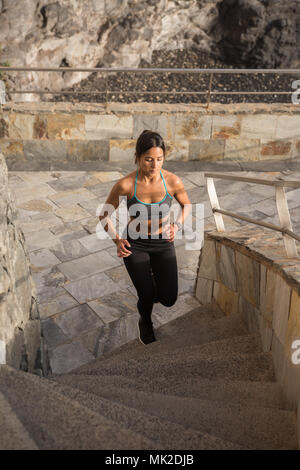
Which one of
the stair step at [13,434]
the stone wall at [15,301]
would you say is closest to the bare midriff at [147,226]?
the stone wall at [15,301]

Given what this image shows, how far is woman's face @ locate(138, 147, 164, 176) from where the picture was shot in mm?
3431

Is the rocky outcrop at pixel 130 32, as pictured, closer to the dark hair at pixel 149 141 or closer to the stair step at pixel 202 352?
the dark hair at pixel 149 141

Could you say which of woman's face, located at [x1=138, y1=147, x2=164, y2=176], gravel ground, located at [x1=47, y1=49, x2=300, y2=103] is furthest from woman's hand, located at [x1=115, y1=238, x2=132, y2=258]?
gravel ground, located at [x1=47, y1=49, x2=300, y2=103]

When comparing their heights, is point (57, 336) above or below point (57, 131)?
below

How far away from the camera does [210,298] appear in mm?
4867

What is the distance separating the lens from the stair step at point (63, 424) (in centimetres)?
169

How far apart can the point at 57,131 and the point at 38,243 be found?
246 centimetres

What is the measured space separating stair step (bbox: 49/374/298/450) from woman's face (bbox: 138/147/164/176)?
164cm

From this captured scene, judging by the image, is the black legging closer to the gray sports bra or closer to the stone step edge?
the gray sports bra

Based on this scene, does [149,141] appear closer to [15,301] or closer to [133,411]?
[15,301]

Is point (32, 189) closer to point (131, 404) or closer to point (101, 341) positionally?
point (101, 341)

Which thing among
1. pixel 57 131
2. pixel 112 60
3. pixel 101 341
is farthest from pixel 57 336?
pixel 112 60
